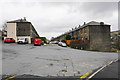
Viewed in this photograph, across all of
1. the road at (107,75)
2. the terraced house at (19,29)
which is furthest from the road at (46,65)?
the terraced house at (19,29)

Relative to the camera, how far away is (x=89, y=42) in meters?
32.6

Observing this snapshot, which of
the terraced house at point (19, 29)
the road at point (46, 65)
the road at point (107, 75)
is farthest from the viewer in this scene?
the terraced house at point (19, 29)

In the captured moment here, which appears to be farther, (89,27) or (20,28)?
(20,28)

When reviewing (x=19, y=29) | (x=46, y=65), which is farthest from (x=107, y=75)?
(x=19, y=29)

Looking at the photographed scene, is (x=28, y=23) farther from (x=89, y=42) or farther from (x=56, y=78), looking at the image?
(x=56, y=78)

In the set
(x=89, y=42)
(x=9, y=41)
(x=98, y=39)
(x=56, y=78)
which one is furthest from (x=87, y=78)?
(x=98, y=39)

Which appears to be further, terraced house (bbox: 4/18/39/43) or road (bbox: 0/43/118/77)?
terraced house (bbox: 4/18/39/43)

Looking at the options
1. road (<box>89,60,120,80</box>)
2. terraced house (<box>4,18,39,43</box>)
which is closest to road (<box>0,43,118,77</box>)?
road (<box>89,60,120,80</box>)

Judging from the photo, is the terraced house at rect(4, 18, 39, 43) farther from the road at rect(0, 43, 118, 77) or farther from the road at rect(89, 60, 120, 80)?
the road at rect(89, 60, 120, 80)

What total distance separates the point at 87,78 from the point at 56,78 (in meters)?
1.63

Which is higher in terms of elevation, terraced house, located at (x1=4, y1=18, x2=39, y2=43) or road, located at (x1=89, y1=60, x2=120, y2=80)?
terraced house, located at (x1=4, y1=18, x2=39, y2=43)

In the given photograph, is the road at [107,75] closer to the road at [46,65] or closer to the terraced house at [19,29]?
the road at [46,65]

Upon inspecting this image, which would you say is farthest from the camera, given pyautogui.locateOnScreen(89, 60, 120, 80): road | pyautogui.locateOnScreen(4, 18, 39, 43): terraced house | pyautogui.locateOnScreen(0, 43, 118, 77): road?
pyautogui.locateOnScreen(4, 18, 39, 43): terraced house

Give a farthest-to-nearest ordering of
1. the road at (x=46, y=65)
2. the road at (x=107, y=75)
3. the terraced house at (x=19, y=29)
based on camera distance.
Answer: the terraced house at (x=19, y=29)
the road at (x=46, y=65)
the road at (x=107, y=75)
